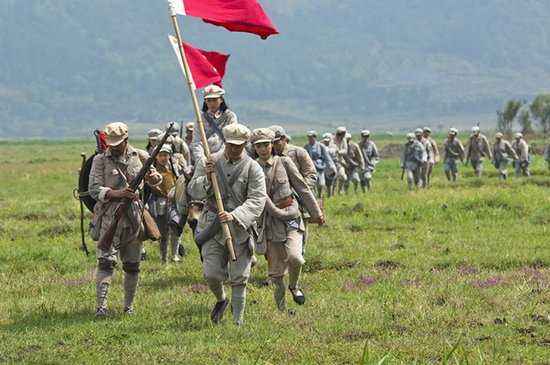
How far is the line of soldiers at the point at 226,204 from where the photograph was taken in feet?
39.1

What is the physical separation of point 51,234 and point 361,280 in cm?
868

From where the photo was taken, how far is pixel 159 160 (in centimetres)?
1786

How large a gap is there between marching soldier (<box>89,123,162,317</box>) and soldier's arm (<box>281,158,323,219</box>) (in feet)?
5.15

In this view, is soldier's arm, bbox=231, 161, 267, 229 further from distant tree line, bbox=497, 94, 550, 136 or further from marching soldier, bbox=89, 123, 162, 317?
distant tree line, bbox=497, 94, 550, 136

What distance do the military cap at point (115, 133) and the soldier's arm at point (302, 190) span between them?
6.32 feet

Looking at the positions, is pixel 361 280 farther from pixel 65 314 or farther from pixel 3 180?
pixel 3 180

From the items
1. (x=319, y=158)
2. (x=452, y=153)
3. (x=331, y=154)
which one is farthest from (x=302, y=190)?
(x=452, y=153)

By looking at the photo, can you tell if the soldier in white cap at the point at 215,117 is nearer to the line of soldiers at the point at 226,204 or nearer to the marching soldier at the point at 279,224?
the line of soldiers at the point at 226,204

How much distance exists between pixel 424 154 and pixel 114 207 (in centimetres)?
2273

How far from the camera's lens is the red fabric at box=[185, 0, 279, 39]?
12.6 metres

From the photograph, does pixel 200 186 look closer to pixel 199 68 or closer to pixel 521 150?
pixel 199 68

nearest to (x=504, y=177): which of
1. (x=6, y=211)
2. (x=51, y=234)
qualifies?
(x=6, y=211)

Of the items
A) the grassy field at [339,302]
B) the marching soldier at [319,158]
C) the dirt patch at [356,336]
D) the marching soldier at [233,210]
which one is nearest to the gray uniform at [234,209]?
the marching soldier at [233,210]

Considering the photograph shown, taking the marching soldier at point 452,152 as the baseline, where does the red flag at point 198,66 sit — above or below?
above
